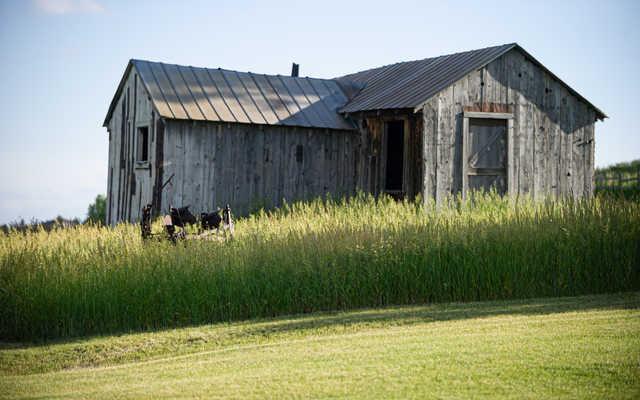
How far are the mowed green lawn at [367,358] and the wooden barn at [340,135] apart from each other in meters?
8.64

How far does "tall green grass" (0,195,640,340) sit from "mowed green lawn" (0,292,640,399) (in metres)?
0.72

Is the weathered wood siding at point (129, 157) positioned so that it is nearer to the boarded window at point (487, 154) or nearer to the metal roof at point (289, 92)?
the metal roof at point (289, 92)

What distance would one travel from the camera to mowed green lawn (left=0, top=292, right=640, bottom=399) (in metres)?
6.71

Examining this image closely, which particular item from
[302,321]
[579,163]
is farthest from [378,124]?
[302,321]

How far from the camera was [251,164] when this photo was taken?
1922 cm

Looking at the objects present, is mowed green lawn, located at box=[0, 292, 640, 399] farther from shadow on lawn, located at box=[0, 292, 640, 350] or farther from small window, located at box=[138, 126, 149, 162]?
small window, located at box=[138, 126, 149, 162]

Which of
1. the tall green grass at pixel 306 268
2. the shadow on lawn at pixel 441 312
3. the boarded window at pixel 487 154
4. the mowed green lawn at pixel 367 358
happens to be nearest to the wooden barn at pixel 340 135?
the boarded window at pixel 487 154

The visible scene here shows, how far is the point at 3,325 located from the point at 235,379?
15.8 feet

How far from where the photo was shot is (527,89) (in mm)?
19609

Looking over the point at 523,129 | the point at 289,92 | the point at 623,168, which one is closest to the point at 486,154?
the point at 523,129

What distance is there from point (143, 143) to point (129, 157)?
0.54 metres

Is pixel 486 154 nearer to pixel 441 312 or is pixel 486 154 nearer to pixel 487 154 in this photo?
pixel 487 154

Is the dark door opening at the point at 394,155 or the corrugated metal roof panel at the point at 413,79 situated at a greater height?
the corrugated metal roof panel at the point at 413,79

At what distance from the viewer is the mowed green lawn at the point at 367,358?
6.71m
